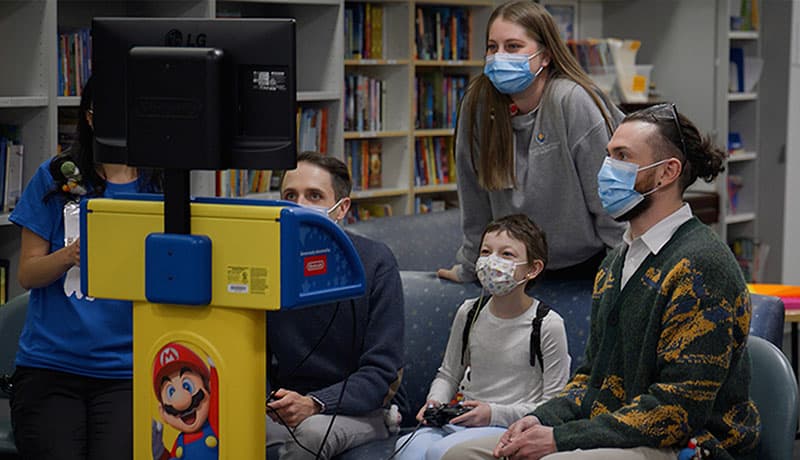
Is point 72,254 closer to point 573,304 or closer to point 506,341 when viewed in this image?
point 506,341

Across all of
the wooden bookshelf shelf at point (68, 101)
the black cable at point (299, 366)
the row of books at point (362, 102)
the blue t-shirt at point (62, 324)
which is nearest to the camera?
the black cable at point (299, 366)

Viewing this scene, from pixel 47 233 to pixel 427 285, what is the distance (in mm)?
1048

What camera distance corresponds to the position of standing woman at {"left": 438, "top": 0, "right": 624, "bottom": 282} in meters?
3.12

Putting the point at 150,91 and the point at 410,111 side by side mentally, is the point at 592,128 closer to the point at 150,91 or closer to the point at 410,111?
the point at 150,91

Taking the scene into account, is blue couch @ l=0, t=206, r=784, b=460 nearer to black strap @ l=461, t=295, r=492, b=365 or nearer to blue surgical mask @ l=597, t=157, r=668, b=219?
black strap @ l=461, t=295, r=492, b=365

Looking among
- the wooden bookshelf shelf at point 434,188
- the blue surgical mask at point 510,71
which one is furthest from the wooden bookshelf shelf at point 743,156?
the blue surgical mask at point 510,71

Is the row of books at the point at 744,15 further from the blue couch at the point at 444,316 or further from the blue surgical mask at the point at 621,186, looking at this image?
the blue surgical mask at the point at 621,186

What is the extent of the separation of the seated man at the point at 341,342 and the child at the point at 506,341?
0.14 metres

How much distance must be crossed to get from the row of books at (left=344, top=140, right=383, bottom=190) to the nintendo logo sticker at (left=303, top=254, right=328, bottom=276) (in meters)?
3.25

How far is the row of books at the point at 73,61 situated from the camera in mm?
4102

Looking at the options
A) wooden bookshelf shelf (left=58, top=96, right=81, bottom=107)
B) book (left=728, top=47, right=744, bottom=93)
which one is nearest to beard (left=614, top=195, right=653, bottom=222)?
wooden bookshelf shelf (left=58, top=96, right=81, bottom=107)

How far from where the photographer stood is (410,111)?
548 centimetres

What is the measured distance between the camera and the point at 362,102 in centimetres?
536

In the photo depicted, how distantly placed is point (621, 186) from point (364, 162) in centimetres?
308
